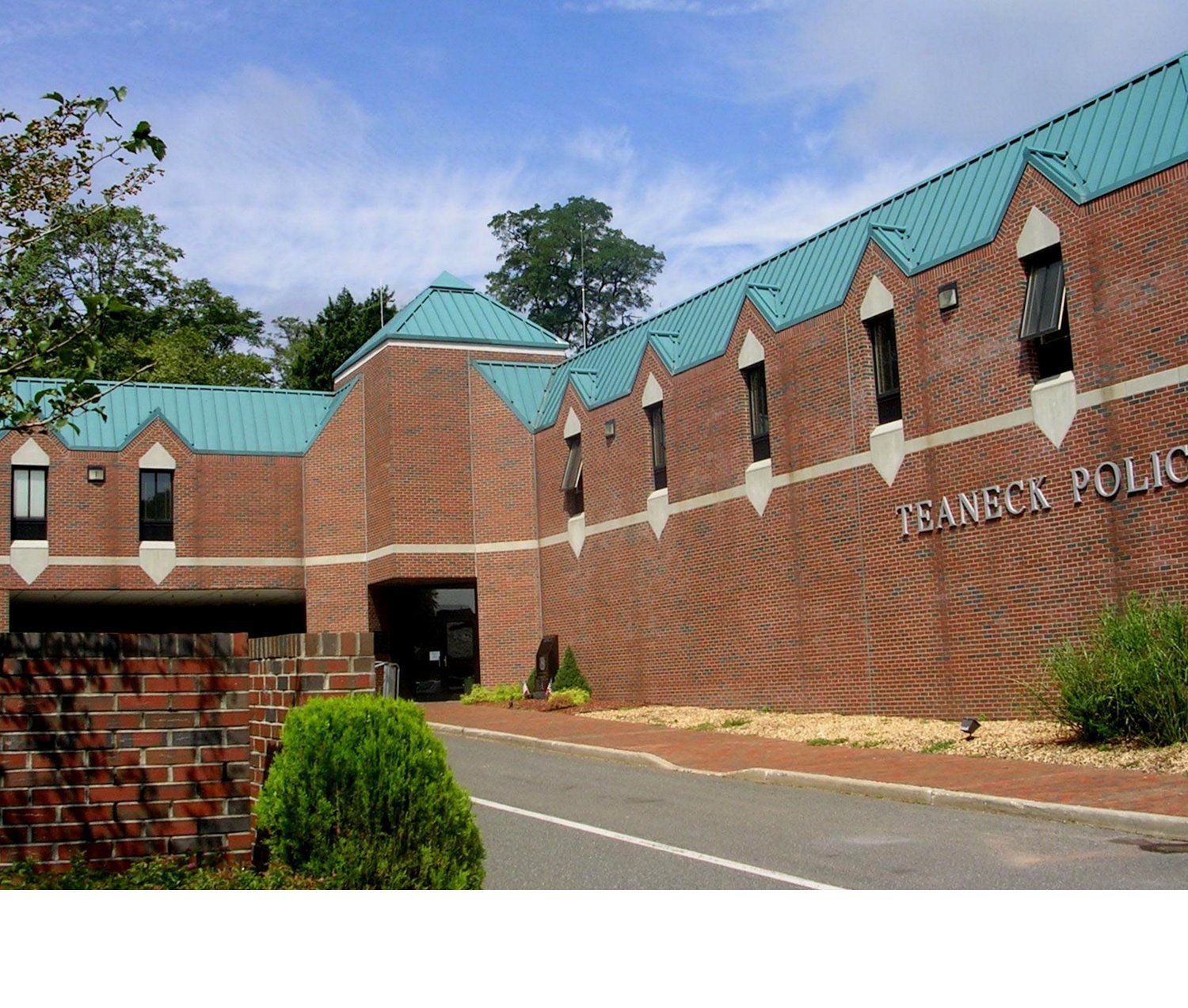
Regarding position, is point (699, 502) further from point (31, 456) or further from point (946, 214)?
point (31, 456)

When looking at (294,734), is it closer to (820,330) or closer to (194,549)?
(820,330)

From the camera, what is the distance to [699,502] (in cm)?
2770

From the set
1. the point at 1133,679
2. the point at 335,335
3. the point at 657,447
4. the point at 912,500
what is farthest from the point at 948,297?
the point at 335,335

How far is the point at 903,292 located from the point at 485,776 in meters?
10.9

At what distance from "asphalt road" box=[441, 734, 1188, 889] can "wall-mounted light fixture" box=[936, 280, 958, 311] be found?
890 centimetres

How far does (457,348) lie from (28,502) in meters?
12.3

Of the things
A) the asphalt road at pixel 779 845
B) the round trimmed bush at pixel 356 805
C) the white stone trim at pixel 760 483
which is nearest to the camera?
the round trimmed bush at pixel 356 805

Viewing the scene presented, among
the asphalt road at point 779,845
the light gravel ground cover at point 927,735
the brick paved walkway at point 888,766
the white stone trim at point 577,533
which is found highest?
the white stone trim at point 577,533

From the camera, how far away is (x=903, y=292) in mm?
22328

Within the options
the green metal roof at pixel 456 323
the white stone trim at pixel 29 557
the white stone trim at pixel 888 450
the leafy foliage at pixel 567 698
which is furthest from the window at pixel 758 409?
the white stone trim at pixel 29 557

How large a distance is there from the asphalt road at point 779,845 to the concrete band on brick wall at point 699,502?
23.6 ft

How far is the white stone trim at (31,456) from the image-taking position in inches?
1377

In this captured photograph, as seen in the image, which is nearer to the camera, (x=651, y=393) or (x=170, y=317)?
(x=651, y=393)

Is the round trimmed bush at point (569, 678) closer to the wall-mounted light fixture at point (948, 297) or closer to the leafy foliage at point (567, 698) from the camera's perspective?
the leafy foliage at point (567, 698)
